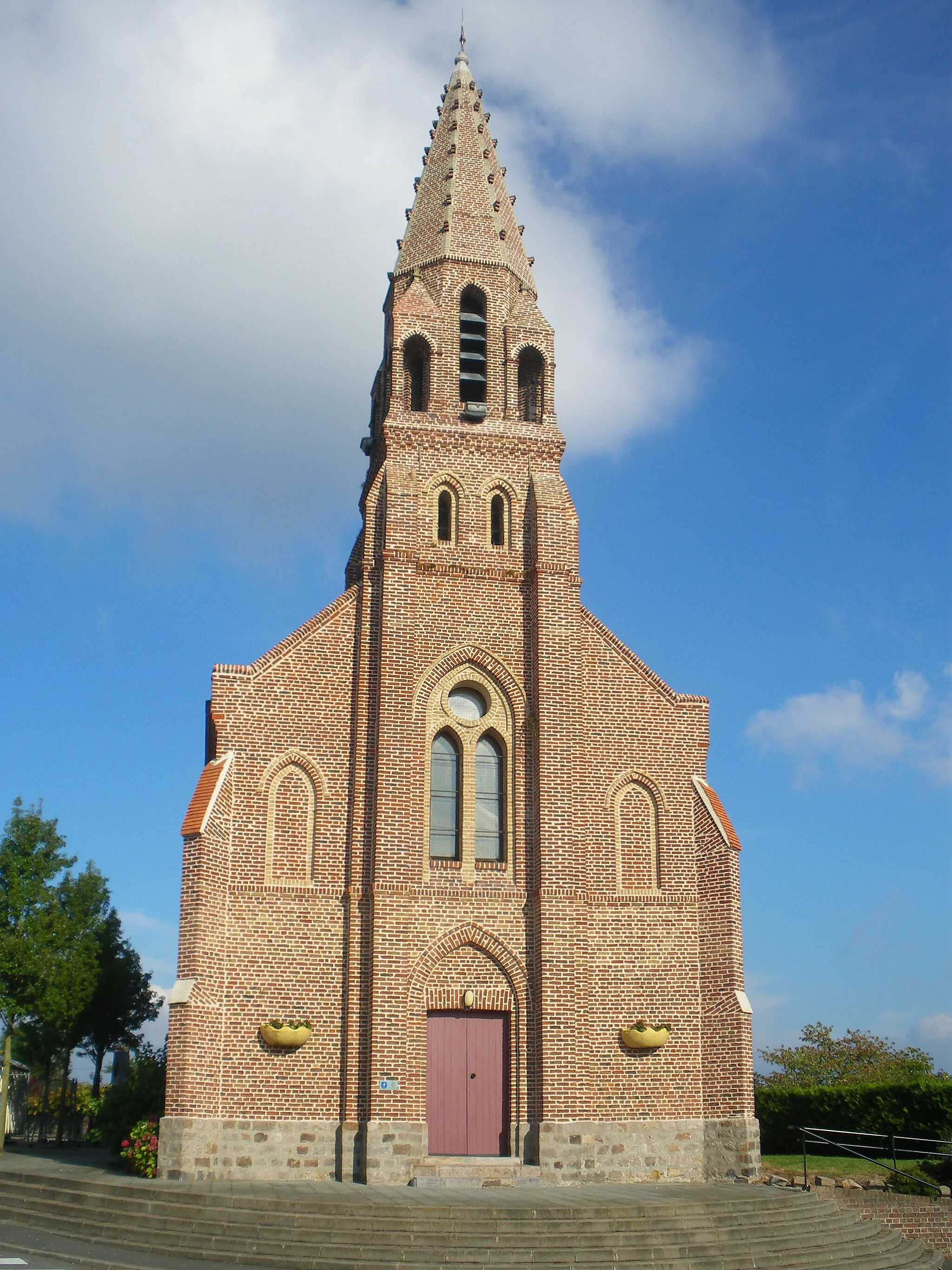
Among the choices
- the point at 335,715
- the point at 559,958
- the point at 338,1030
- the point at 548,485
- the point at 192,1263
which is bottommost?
the point at 192,1263

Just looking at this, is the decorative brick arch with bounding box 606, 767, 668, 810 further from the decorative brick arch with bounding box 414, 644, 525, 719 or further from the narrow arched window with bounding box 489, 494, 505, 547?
the narrow arched window with bounding box 489, 494, 505, 547

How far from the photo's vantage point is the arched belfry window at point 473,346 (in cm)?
2427

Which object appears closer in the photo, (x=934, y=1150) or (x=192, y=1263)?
(x=192, y=1263)

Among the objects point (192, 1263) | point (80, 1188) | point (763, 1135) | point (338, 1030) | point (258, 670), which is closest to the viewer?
point (192, 1263)

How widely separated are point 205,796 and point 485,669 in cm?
557

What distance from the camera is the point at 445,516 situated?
912 inches

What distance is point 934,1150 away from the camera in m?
22.8

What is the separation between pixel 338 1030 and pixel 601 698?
763 cm

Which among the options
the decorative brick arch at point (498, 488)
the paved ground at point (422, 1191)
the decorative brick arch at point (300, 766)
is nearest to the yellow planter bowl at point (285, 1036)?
the paved ground at point (422, 1191)

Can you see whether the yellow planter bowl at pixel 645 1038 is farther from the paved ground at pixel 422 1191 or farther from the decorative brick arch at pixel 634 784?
the decorative brick arch at pixel 634 784

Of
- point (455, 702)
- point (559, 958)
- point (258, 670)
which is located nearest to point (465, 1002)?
point (559, 958)

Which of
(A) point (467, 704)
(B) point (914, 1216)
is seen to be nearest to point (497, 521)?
(A) point (467, 704)

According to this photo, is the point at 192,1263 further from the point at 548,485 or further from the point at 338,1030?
the point at 548,485

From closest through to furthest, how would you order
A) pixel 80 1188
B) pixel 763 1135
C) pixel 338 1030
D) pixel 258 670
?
pixel 80 1188, pixel 338 1030, pixel 258 670, pixel 763 1135
